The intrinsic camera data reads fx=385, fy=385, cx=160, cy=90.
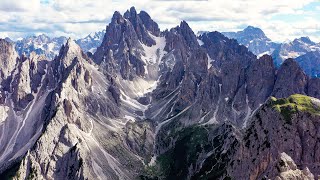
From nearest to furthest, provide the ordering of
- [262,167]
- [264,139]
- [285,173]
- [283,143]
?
[285,173] < [262,167] < [283,143] < [264,139]

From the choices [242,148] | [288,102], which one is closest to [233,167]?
[242,148]

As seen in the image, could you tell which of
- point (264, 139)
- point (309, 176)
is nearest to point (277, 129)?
point (264, 139)

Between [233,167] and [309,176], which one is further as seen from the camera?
[233,167]

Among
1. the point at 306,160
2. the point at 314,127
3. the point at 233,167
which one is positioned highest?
the point at 314,127

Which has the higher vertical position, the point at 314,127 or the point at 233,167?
the point at 314,127

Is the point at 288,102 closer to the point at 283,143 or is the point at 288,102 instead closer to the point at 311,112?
the point at 311,112

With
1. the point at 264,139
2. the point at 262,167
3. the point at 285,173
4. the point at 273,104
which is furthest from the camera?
the point at 273,104

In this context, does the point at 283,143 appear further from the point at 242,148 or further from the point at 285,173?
the point at 285,173
